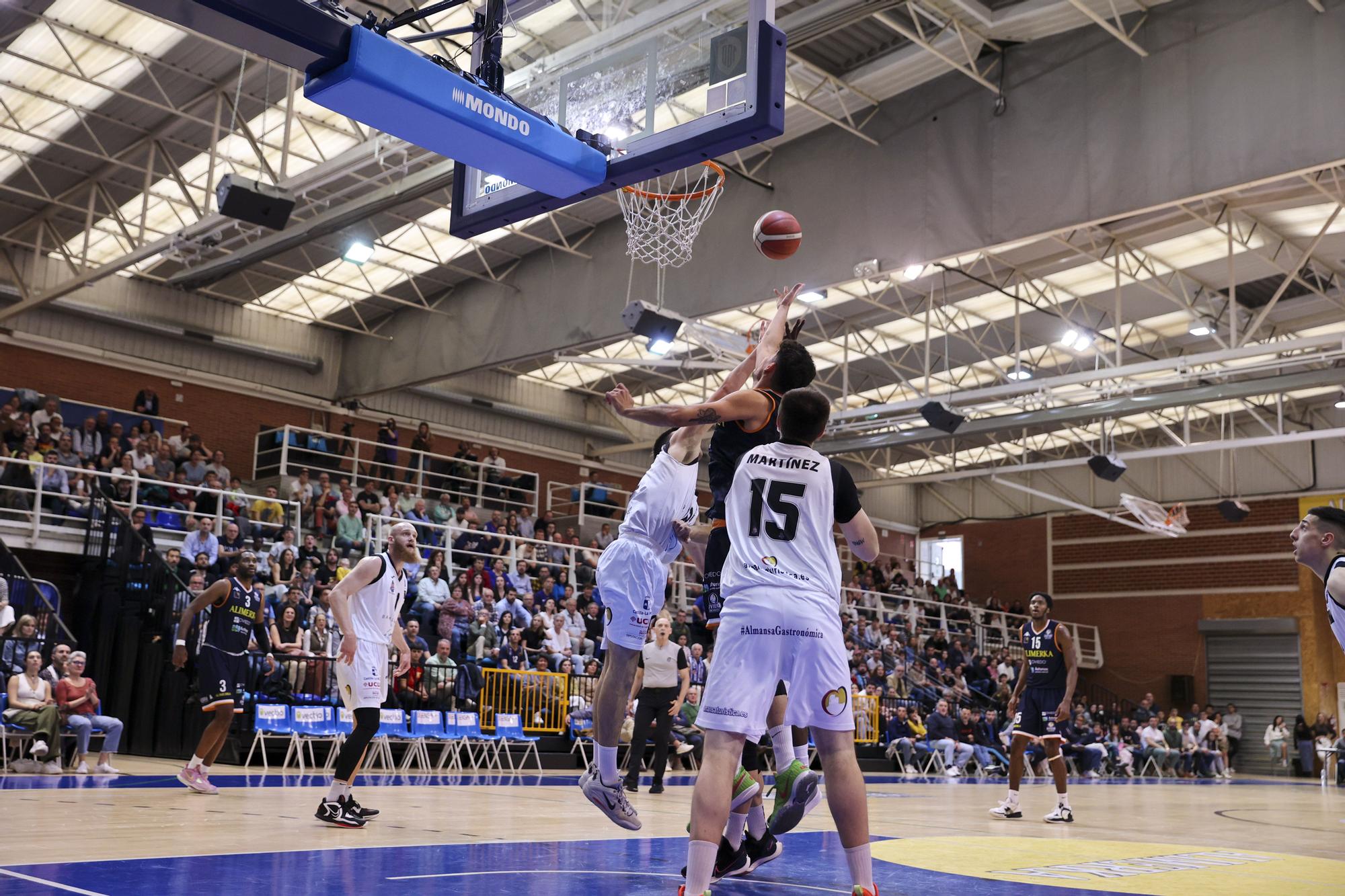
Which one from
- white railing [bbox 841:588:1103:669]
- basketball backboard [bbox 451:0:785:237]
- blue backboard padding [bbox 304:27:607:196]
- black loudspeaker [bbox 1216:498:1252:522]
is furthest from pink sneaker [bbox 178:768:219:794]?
black loudspeaker [bbox 1216:498:1252:522]

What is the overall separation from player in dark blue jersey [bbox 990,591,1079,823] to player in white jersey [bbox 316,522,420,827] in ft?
19.4

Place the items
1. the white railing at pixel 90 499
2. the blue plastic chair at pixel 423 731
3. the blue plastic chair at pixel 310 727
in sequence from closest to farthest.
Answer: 1. the blue plastic chair at pixel 310 727
2. the blue plastic chair at pixel 423 731
3. the white railing at pixel 90 499

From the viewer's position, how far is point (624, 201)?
14141mm

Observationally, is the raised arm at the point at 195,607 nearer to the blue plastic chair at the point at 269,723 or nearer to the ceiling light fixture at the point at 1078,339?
the blue plastic chair at the point at 269,723

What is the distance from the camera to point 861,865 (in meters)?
4.32

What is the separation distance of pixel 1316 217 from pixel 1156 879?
57.9 feet

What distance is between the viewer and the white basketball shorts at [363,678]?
7641 millimetres

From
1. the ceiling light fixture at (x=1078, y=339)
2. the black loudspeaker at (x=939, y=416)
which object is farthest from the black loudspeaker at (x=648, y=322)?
the ceiling light fixture at (x=1078, y=339)

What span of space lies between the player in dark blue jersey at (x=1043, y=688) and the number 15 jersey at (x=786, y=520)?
22.6 feet

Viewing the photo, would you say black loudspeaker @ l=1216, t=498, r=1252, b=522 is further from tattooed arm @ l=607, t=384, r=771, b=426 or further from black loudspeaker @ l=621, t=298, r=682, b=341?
tattooed arm @ l=607, t=384, r=771, b=426

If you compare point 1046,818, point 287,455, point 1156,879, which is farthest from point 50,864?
point 287,455

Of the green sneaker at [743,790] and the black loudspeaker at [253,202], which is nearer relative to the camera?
the green sneaker at [743,790]

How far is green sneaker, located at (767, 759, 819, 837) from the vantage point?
5.05m

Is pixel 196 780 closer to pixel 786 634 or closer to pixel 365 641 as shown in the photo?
pixel 365 641
